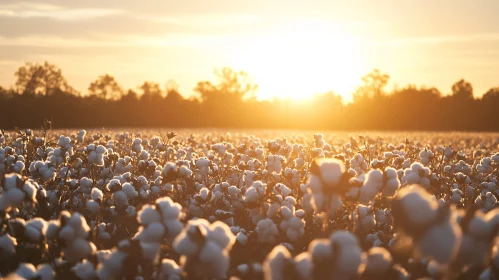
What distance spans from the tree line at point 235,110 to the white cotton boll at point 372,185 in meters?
70.3

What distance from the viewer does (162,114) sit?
85.4 m

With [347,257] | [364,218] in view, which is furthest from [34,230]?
[364,218]

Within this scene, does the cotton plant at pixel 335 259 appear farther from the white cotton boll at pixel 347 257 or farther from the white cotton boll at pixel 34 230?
the white cotton boll at pixel 34 230

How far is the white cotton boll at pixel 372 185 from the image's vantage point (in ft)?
14.6

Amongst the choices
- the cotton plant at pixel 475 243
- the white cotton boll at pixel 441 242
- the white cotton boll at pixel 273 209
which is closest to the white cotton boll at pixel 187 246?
the white cotton boll at pixel 441 242

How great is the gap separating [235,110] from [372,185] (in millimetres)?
84933

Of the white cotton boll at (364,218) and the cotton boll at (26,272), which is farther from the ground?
the white cotton boll at (364,218)

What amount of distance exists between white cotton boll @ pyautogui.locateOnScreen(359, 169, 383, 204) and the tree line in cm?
7034

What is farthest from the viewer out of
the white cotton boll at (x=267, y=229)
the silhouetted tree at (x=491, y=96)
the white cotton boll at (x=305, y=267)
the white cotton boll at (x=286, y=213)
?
the silhouetted tree at (x=491, y=96)

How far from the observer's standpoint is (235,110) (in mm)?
89125

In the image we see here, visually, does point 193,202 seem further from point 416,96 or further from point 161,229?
point 416,96

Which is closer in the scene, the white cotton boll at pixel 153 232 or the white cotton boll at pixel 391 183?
the white cotton boll at pixel 153 232

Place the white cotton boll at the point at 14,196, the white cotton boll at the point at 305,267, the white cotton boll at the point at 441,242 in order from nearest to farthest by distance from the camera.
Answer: the white cotton boll at the point at 441,242 < the white cotton boll at the point at 305,267 < the white cotton boll at the point at 14,196

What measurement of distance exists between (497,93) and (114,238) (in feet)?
329
